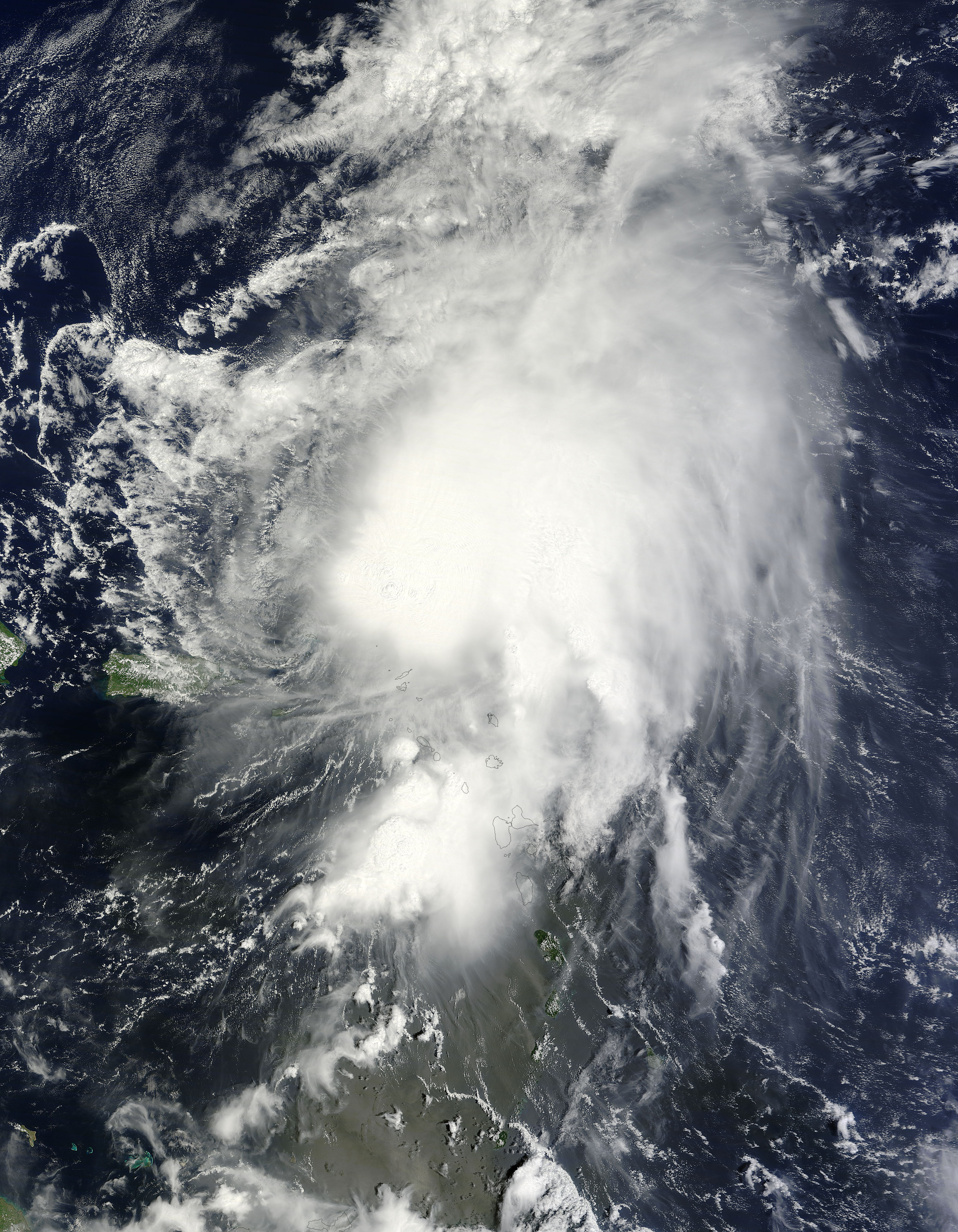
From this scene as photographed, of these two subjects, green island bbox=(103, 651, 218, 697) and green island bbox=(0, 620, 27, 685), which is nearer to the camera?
green island bbox=(103, 651, 218, 697)

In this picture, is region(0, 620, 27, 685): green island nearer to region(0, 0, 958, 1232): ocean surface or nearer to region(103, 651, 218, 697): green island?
region(0, 0, 958, 1232): ocean surface

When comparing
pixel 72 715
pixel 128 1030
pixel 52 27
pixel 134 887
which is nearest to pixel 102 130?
pixel 52 27

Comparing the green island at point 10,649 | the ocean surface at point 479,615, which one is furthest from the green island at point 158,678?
the green island at point 10,649

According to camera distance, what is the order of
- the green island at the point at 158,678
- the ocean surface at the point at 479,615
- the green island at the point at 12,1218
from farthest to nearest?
the green island at the point at 158,678 < the green island at the point at 12,1218 < the ocean surface at the point at 479,615

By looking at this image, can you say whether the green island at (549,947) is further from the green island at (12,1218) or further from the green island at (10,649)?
the green island at (10,649)

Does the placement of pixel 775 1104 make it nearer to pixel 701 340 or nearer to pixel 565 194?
pixel 701 340

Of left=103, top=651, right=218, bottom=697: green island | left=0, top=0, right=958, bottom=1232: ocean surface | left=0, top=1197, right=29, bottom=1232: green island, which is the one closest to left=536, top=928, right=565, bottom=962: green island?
left=0, top=0, right=958, bottom=1232: ocean surface
